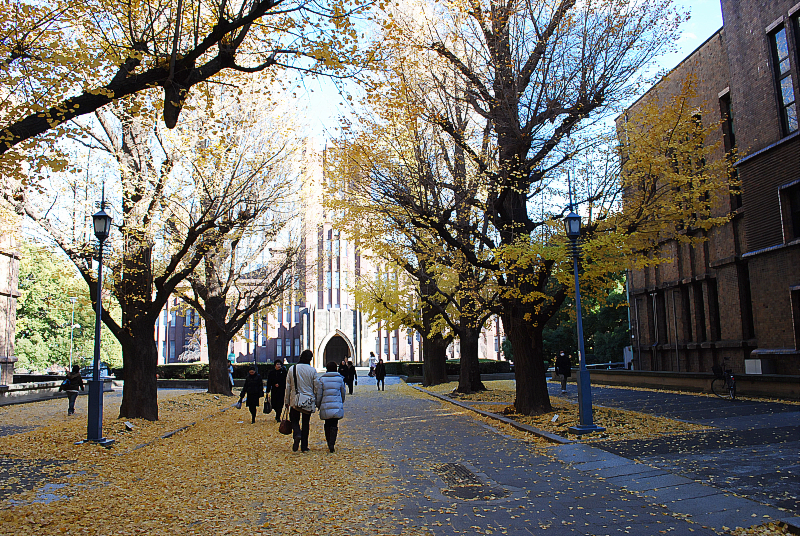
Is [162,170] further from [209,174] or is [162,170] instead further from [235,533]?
[235,533]

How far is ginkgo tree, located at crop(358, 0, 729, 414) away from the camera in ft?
42.8

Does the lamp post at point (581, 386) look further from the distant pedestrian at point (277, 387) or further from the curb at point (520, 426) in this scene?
the distant pedestrian at point (277, 387)

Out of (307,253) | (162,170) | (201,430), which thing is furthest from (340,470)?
(307,253)

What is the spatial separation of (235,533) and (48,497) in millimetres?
3248

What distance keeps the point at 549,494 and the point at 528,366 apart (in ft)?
25.4

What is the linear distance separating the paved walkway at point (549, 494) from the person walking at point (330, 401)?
1012mm

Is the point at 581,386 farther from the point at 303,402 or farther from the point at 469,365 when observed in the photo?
the point at 469,365

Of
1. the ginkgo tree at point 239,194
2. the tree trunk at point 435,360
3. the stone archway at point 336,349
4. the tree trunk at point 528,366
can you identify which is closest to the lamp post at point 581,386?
the tree trunk at point 528,366

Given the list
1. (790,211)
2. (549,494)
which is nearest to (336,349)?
(790,211)

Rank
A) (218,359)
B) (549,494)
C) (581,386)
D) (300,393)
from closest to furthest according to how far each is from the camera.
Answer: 1. (549,494)
2. (300,393)
3. (581,386)
4. (218,359)

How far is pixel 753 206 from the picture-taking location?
65.5 feet

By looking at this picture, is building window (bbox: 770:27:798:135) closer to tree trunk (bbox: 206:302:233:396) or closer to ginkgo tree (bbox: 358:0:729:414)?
ginkgo tree (bbox: 358:0:729:414)

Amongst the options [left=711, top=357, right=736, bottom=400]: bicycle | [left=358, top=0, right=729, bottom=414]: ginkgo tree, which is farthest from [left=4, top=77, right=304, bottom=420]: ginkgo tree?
[left=711, top=357, right=736, bottom=400]: bicycle

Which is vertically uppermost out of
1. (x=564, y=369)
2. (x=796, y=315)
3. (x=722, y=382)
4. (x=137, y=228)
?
(x=137, y=228)
